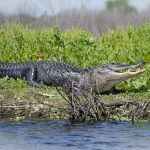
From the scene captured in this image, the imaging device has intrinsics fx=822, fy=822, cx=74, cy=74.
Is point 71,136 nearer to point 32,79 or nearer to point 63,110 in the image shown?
point 63,110

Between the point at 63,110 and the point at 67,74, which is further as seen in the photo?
the point at 67,74

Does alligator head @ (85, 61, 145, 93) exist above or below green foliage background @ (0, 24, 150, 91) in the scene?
below

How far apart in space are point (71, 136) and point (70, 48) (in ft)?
19.7

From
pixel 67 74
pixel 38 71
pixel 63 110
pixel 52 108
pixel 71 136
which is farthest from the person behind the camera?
pixel 38 71

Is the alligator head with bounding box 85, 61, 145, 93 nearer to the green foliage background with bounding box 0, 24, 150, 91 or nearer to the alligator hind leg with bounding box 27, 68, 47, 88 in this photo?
the green foliage background with bounding box 0, 24, 150, 91

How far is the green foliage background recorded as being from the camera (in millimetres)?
15500

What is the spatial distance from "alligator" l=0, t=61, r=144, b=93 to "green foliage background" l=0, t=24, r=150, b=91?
0.43 meters

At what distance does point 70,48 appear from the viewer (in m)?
16.3

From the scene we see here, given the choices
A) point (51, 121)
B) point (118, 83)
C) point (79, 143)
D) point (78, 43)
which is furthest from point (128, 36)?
point (79, 143)

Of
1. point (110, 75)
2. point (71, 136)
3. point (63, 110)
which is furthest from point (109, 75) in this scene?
point (71, 136)

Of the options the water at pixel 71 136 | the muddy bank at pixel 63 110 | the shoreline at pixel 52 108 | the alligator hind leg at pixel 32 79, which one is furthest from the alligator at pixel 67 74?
the water at pixel 71 136

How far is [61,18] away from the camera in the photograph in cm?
2809

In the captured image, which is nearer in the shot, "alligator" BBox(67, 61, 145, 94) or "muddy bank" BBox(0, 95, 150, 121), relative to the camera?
"muddy bank" BBox(0, 95, 150, 121)

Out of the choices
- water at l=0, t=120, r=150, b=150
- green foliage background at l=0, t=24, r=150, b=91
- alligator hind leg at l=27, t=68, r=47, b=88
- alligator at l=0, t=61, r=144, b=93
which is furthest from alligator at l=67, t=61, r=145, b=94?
water at l=0, t=120, r=150, b=150
